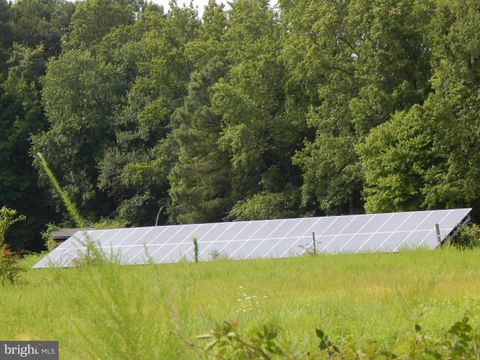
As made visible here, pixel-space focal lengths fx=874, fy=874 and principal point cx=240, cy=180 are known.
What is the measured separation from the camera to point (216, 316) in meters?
6.69

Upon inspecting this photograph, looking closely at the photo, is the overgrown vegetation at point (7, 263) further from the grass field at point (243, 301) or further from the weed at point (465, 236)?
the weed at point (465, 236)

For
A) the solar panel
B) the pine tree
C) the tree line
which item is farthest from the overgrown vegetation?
the pine tree

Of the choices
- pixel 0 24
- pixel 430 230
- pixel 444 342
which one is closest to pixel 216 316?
pixel 444 342

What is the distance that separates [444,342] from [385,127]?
88.6ft

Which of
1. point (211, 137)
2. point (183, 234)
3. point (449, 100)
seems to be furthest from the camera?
point (211, 137)

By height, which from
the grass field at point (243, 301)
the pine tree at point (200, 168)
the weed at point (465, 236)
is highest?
the pine tree at point (200, 168)

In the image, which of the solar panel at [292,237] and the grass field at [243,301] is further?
the solar panel at [292,237]

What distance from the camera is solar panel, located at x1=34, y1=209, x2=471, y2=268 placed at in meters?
17.2

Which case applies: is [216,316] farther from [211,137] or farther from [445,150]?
[211,137]

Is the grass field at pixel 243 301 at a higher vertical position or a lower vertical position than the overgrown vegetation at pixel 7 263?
lower

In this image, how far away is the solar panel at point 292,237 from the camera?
17172mm

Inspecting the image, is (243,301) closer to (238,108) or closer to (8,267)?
(8,267)
